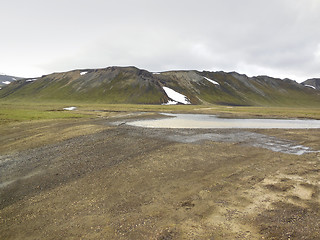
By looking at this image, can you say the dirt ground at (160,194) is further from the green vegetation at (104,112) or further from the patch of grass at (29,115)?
the green vegetation at (104,112)

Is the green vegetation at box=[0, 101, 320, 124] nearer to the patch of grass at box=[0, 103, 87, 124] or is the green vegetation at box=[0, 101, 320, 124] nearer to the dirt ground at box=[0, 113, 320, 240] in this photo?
the patch of grass at box=[0, 103, 87, 124]

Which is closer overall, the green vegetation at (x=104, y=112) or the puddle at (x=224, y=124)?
the puddle at (x=224, y=124)

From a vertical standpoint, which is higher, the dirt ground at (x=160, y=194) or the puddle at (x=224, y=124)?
the puddle at (x=224, y=124)

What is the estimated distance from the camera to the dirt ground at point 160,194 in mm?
8695

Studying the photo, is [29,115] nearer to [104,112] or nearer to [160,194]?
[104,112]

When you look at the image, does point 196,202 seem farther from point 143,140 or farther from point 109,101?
point 109,101

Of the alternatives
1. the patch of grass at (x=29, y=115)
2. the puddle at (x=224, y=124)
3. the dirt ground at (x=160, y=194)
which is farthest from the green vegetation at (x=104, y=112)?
the dirt ground at (x=160, y=194)

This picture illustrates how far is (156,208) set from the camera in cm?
1040

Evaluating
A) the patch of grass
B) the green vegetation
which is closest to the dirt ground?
the patch of grass

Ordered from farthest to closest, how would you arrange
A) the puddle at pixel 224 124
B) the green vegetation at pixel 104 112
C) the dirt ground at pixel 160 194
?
1. the green vegetation at pixel 104 112
2. the puddle at pixel 224 124
3. the dirt ground at pixel 160 194

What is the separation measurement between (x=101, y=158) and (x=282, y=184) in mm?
15118

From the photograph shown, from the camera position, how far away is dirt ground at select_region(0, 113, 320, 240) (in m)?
8.70

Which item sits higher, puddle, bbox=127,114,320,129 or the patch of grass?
puddle, bbox=127,114,320,129

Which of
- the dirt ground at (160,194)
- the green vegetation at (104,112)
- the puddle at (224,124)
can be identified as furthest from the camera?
the green vegetation at (104,112)
